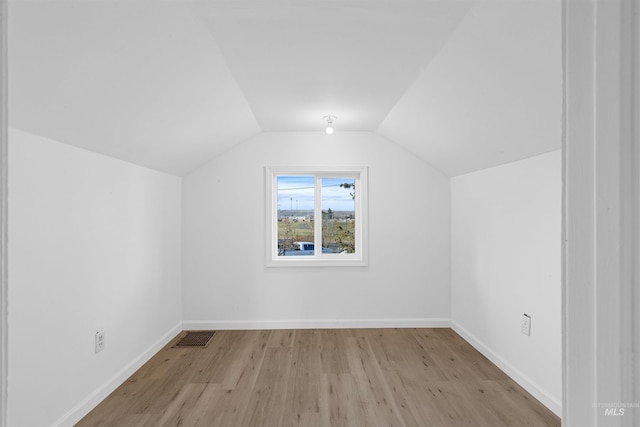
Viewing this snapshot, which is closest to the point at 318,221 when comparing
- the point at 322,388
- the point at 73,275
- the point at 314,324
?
the point at 314,324

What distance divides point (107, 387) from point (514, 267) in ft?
10.3

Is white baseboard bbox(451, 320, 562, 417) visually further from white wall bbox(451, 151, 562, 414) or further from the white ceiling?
the white ceiling

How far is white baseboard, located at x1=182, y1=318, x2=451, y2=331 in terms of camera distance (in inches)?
152

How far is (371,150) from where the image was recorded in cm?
396

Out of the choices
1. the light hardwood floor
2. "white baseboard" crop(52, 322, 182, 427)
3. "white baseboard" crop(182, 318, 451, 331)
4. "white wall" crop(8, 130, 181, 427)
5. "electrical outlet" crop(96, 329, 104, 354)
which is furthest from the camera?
"white baseboard" crop(182, 318, 451, 331)

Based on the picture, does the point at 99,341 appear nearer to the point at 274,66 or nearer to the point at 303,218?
the point at 274,66

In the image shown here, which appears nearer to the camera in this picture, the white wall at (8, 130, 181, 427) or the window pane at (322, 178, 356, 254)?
the white wall at (8, 130, 181, 427)

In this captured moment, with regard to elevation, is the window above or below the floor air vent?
above

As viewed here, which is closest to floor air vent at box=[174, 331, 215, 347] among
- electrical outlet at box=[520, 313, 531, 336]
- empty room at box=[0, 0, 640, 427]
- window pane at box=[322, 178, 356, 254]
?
empty room at box=[0, 0, 640, 427]

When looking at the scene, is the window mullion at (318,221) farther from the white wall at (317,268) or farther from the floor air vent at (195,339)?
the floor air vent at (195,339)

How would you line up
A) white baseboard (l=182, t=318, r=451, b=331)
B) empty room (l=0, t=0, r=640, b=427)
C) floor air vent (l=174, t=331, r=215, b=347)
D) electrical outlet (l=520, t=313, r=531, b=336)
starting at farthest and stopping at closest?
white baseboard (l=182, t=318, r=451, b=331), floor air vent (l=174, t=331, r=215, b=347), electrical outlet (l=520, t=313, r=531, b=336), empty room (l=0, t=0, r=640, b=427)

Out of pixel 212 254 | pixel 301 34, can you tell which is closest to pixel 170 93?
pixel 301 34

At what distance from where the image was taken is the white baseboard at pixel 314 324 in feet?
12.7
